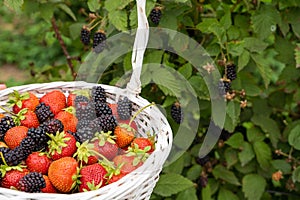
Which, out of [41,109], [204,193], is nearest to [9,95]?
[41,109]

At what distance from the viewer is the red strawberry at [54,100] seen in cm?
152

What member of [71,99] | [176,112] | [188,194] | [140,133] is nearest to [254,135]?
[188,194]

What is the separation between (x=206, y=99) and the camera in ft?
5.87

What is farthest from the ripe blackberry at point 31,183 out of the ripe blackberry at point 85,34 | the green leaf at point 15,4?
the ripe blackberry at point 85,34

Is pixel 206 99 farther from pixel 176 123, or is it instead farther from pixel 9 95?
pixel 9 95

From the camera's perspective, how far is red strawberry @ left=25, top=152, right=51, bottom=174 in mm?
1317

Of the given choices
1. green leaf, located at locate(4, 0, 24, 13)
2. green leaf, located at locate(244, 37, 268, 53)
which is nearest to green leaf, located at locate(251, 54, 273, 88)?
green leaf, located at locate(244, 37, 268, 53)

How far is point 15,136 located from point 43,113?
0.36ft

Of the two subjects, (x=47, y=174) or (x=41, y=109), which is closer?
(x=47, y=174)

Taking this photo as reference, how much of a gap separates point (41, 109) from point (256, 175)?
87 cm

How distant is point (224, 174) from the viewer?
2.00 meters

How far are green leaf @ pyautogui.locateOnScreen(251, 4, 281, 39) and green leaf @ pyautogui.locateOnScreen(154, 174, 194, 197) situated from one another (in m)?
0.51

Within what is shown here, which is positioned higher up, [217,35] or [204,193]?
[217,35]

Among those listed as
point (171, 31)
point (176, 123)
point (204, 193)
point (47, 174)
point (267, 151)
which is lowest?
point (204, 193)
